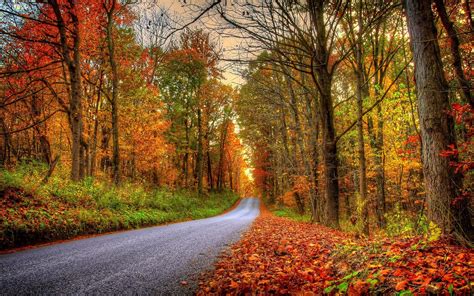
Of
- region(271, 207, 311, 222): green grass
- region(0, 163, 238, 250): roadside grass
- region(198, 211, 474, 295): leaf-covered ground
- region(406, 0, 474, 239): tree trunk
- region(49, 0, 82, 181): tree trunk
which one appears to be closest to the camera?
region(198, 211, 474, 295): leaf-covered ground

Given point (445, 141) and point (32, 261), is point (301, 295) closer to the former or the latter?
point (445, 141)

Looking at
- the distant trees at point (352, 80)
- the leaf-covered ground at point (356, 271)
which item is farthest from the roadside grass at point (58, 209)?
the distant trees at point (352, 80)

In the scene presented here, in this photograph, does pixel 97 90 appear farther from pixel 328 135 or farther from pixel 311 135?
pixel 328 135

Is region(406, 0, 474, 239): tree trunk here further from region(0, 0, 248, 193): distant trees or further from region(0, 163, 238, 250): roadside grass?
region(0, 163, 238, 250): roadside grass

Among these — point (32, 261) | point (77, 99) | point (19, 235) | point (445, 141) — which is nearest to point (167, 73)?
point (77, 99)

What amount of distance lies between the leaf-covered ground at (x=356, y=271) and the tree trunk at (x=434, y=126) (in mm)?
454

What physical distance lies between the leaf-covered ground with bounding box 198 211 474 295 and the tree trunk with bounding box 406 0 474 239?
0.45 metres

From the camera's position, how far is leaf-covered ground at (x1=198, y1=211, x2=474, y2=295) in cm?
220

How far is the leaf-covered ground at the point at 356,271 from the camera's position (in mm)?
2201

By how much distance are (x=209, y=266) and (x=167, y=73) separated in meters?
23.7

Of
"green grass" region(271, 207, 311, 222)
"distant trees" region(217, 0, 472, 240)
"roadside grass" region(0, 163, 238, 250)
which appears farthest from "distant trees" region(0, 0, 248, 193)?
"green grass" region(271, 207, 311, 222)

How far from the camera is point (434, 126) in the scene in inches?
146

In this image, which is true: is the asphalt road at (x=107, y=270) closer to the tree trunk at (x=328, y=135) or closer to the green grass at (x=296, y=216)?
the tree trunk at (x=328, y=135)

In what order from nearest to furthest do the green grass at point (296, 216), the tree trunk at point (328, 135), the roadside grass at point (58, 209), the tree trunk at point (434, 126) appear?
the tree trunk at point (434, 126) < the roadside grass at point (58, 209) < the tree trunk at point (328, 135) < the green grass at point (296, 216)
